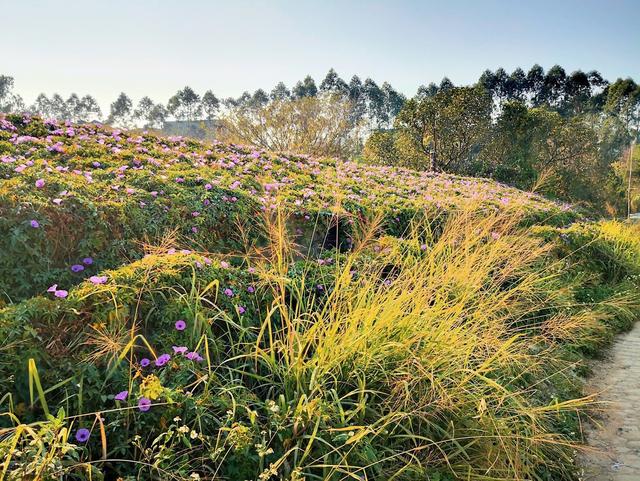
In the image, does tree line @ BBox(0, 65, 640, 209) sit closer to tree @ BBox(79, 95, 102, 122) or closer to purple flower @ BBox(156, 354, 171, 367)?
purple flower @ BBox(156, 354, 171, 367)

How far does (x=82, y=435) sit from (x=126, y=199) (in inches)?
81.6

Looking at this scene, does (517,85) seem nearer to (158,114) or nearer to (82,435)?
(158,114)

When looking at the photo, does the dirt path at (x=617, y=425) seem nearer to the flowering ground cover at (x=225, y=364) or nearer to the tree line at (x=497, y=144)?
the flowering ground cover at (x=225, y=364)

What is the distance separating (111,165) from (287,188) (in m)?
1.82

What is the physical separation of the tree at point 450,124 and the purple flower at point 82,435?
12.4 meters

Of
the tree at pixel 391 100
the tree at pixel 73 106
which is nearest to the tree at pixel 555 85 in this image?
the tree at pixel 391 100

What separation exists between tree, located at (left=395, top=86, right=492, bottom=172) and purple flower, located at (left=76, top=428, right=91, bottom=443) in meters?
12.4

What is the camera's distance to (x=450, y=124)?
Result: 13031 millimetres

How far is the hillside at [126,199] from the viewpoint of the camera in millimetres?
2484

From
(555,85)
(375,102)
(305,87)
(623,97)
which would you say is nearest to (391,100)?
(375,102)

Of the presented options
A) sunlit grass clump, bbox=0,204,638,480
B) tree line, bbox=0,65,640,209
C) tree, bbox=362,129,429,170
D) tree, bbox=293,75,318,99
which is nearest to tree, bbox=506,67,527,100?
tree, bbox=293,75,318,99

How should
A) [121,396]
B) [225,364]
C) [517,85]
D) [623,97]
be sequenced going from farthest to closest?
[517,85]
[623,97]
[225,364]
[121,396]

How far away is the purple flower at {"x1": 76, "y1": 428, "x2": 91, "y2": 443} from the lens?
137cm

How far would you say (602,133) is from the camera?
21688 mm
